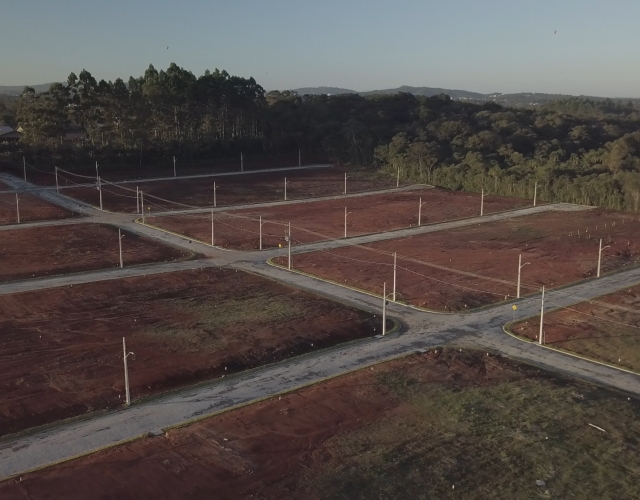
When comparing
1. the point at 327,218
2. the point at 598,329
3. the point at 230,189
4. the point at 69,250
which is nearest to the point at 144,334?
the point at 69,250

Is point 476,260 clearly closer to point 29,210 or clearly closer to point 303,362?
point 303,362

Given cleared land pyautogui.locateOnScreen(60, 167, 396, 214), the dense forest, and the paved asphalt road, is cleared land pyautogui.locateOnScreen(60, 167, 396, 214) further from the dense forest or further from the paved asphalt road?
the paved asphalt road

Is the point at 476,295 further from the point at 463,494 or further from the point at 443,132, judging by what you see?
the point at 443,132

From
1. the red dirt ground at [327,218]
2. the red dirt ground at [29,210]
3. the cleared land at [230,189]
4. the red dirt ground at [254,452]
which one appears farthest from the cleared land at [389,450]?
the cleared land at [230,189]

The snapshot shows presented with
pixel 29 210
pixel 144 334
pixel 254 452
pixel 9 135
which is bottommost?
pixel 144 334

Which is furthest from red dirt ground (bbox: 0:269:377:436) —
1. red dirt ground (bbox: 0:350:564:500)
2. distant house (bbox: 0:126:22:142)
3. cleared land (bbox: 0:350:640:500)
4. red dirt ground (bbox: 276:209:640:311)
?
distant house (bbox: 0:126:22:142)

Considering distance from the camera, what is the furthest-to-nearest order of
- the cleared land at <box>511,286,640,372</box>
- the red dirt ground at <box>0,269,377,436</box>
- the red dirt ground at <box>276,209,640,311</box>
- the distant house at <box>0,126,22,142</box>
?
the distant house at <box>0,126,22,142</box> → the red dirt ground at <box>276,209,640,311</box> → the cleared land at <box>511,286,640,372</box> → the red dirt ground at <box>0,269,377,436</box>
